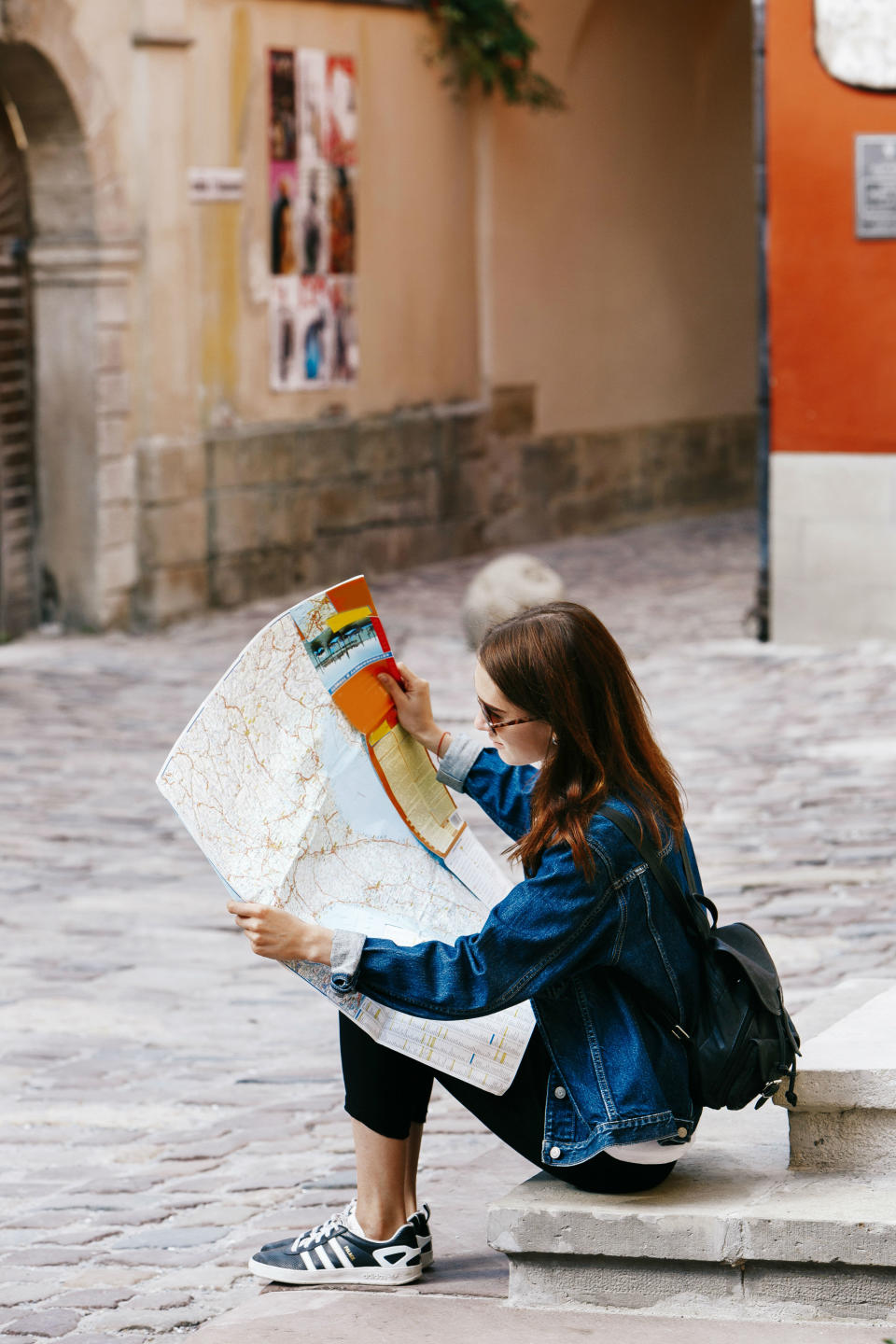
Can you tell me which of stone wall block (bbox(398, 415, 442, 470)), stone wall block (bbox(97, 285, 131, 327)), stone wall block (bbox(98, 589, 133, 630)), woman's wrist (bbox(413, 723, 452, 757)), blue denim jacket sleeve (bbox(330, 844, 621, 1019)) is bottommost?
stone wall block (bbox(98, 589, 133, 630))

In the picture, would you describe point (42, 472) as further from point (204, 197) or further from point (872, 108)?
point (872, 108)

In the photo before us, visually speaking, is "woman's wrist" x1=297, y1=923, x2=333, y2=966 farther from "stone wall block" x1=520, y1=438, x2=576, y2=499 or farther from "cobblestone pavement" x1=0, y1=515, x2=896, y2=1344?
"stone wall block" x1=520, y1=438, x2=576, y2=499

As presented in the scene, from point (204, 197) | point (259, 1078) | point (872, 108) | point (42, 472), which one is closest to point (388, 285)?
point (204, 197)

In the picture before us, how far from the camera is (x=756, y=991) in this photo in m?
3.09

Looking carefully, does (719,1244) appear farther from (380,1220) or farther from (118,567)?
(118,567)

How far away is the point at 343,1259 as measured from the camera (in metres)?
3.36

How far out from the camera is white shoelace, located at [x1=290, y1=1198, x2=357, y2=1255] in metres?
3.40

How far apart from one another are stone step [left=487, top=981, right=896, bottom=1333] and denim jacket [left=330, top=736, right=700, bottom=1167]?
3.5 inches

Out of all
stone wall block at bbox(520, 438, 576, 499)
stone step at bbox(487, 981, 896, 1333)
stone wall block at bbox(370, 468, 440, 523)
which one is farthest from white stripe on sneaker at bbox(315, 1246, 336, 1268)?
stone wall block at bbox(520, 438, 576, 499)

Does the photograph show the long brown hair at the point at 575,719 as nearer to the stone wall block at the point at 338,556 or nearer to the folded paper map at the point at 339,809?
the folded paper map at the point at 339,809

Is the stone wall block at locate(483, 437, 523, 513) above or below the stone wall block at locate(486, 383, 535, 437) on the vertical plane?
below

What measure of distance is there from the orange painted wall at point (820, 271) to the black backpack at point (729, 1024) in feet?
23.7

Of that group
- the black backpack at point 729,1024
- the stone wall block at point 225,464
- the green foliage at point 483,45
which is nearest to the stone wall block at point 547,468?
the green foliage at point 483,45

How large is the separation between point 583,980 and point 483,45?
37.3 feet
